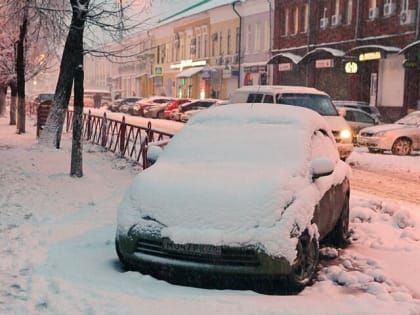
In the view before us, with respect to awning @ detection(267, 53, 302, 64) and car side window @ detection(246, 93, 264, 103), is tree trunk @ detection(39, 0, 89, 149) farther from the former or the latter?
awning @ detection(267, 53, 302, 64)

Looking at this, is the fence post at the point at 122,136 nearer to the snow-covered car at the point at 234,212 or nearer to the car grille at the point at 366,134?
the car grille at the point at 366,134

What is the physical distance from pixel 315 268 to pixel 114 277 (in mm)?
1885

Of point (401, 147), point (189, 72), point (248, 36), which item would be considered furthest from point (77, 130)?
point (189, 72)

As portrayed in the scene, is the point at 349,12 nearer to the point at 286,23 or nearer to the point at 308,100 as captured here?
the point at 286,23

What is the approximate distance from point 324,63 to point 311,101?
19.0 metres

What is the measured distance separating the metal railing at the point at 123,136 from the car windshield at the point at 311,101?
146 inches

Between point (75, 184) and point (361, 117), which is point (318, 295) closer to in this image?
point (75, 184)

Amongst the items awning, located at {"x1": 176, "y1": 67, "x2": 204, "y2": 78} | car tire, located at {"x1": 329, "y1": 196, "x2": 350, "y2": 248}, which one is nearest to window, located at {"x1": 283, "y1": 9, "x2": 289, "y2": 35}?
awning, located at {"x1": 176, "y1": 67, "x2": 204, "y2": 78}

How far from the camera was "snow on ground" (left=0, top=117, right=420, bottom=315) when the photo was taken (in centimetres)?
536

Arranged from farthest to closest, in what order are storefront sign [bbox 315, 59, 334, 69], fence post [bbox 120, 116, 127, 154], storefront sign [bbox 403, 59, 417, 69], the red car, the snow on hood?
the red car < storefront sign [bbox 315, 59, 334, 69] < storefront sign [bbox 403, 59, 417, 69] < fence post [bbox 120, 116, 127, 154] < the snow on hood

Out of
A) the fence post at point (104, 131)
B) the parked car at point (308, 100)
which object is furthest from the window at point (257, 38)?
the parked car at point (308, 100)

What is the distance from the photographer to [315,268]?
633cm

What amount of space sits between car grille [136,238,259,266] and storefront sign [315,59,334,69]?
30507mm

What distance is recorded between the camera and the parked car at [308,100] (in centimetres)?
1648
